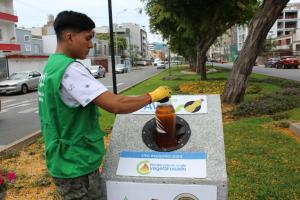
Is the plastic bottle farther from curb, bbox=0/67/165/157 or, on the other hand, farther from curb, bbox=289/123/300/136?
curb, bbox=0/67/165/157

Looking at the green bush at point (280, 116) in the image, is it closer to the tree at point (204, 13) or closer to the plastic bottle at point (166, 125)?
the plastic bottle at point (166, 125)

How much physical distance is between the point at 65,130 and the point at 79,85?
0.29m

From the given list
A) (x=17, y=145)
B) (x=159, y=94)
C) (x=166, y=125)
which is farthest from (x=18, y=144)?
(x=159, y=94)

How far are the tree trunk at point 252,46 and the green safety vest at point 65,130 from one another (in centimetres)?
897

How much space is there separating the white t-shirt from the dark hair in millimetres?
232

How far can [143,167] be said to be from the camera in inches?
106

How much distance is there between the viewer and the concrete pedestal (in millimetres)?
2574

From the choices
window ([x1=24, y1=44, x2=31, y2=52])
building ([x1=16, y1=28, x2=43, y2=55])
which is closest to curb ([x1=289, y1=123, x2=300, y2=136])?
building ([x1=16, y1=28, x2=43, y2=55])

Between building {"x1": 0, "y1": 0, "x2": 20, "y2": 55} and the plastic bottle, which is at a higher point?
building {"x1": 0, "y1": 0, "x2": 20, "y2": 55}

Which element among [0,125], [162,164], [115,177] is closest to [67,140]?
[115,177]

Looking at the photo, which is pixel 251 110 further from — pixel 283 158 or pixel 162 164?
pixel 162 164

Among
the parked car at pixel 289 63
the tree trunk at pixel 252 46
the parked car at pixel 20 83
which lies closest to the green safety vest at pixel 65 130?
the tree trunk at pixel 252 46

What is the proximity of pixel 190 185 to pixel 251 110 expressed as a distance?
7.25 meters

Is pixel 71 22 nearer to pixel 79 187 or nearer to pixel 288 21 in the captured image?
pixel 79 187
